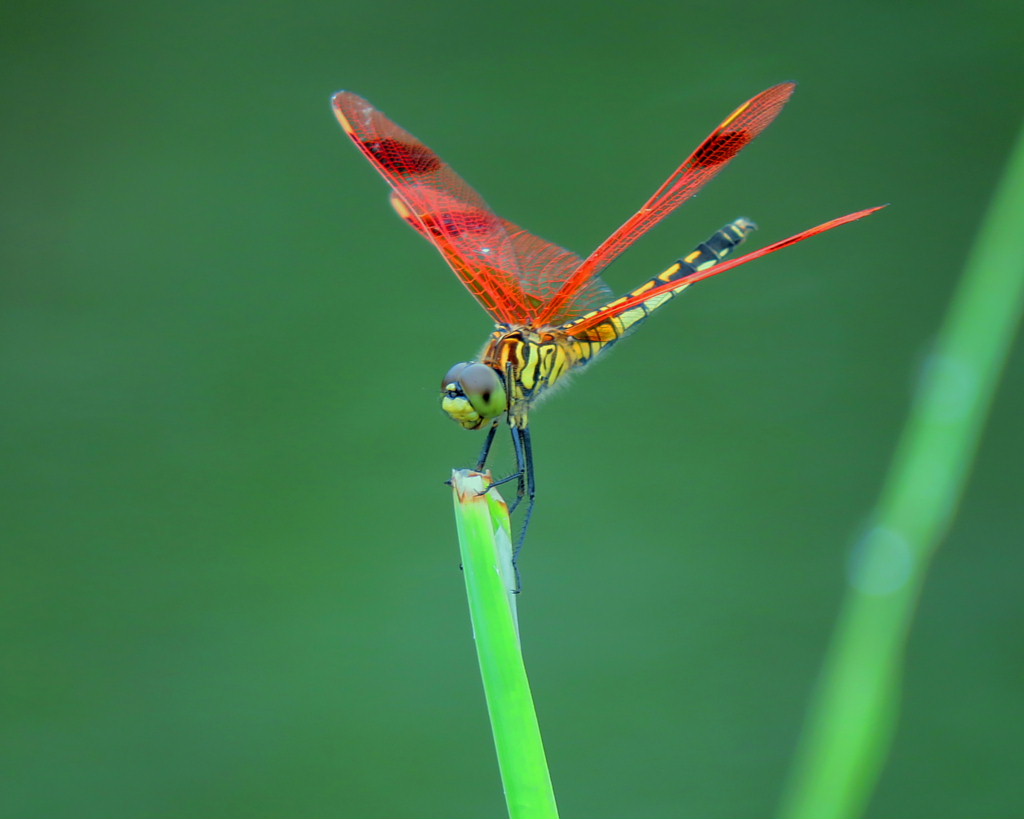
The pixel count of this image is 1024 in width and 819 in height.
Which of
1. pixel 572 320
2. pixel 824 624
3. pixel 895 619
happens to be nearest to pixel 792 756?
pixel 824 624

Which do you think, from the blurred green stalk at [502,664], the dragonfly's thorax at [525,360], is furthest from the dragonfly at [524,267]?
the blurred green stalk at [502,664]

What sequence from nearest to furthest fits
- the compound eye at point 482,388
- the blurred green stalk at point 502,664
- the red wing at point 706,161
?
the blurred green stalk at point 502,664 → the compound eye at point 482,388 → the red wing at point 706,161

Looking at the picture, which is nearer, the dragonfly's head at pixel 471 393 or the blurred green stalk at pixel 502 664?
the blurred green stalk at pixel 502 664

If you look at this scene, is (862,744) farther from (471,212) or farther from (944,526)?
(471,212)

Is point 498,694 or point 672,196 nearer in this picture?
point 498,694

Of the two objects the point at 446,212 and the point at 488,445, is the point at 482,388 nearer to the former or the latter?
the point at 488,445

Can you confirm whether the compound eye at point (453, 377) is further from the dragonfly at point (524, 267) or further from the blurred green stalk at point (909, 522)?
the blurred green stalk at point (909, 522)

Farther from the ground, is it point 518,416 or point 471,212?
point 471,212

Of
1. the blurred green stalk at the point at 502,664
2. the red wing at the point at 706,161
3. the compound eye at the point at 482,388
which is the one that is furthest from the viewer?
the red wing at the point at 706,161
